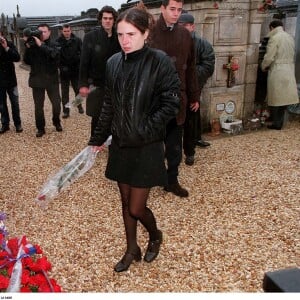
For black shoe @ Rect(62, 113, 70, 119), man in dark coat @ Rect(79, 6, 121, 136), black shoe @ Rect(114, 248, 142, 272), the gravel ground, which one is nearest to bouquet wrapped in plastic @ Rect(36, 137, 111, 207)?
the gravel ground

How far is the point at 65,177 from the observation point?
4723 millimetres

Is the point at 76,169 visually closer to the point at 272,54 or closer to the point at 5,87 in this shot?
the point at 5,87

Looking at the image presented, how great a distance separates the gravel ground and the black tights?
0.30 metres

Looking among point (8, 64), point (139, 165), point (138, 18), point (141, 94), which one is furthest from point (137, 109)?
point (8, 64)

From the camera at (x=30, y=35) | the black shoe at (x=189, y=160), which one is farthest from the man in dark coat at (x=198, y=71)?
the camera at (x=30, y=35)

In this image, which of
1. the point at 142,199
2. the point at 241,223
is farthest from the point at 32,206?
the point at 241,223

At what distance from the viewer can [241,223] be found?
144 inches

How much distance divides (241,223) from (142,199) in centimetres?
140

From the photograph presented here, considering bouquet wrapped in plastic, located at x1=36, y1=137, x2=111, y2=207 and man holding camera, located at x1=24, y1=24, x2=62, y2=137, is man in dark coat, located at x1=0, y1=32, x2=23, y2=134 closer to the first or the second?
man holding camera, located at x1=24, y1=24, x2=62, y2=137

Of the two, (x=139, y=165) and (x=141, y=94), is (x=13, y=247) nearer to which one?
(x=139, y=165)

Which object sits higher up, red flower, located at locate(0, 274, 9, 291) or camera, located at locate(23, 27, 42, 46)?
camera, located at locate(23, 27, 42, 46)

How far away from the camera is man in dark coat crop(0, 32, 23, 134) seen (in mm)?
6355

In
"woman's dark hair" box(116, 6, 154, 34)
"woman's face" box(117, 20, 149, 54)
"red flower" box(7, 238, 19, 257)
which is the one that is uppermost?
"woman's dark hair" box(116, 6, 154, 34)

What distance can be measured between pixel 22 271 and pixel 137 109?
133 cm
